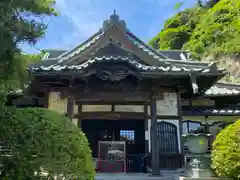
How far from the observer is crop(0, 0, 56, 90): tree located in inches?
177

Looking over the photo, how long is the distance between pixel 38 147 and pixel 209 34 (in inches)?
1088

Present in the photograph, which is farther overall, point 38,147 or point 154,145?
point 154,145

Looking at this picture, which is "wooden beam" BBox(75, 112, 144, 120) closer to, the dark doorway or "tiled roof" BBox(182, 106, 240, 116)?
the dark doorway

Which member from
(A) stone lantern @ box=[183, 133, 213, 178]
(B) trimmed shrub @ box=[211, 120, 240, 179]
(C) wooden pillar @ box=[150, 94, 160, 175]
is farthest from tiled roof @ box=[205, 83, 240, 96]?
(B) trimmed shrub @ box=[211, 120, 240, 179]

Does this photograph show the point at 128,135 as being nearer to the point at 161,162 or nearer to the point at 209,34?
the point at 161,162

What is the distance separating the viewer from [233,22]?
26.6m

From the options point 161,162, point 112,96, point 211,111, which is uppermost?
point 112,96

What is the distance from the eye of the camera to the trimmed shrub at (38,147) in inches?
178

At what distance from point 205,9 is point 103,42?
27.3 m

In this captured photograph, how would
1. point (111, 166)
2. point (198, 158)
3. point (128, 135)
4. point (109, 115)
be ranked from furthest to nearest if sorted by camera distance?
1. point (128, 135)
2. point (109, 115)
3. point (111, 166)
4. point (198, 158)

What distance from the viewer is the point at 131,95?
432 inches

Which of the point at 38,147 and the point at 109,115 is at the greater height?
the point at 109,115

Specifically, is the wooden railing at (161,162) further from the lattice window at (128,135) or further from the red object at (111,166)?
the lattice window at (128,135)

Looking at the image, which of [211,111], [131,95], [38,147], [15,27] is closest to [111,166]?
[131,95]
